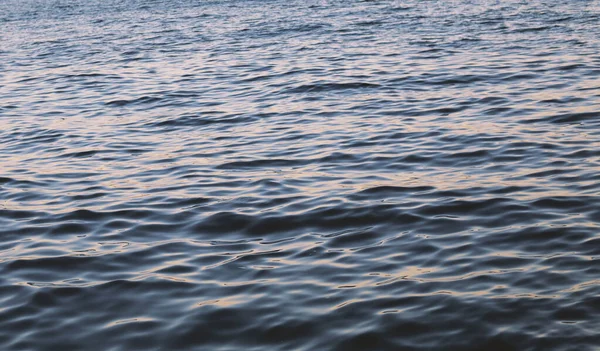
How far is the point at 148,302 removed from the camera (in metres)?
7.80

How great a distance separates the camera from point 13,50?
28.4 m

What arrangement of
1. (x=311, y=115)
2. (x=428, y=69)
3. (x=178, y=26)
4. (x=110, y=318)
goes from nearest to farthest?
(x=110, y=318) → (x=311, y=115) → (x=428, y=69) → (x=178, y=26)

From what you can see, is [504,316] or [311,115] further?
[311,115]

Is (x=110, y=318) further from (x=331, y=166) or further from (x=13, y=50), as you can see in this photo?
(x=13, y=50)

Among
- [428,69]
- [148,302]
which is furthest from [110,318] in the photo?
[428,69]

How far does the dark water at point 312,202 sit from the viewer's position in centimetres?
725

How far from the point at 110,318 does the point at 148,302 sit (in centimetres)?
42

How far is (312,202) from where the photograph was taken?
10.4m

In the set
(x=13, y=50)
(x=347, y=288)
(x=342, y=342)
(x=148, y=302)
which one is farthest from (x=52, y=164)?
(x=13, y=50)

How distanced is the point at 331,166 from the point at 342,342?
533 centimetres

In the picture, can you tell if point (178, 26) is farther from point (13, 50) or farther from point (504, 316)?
point (504, 316)

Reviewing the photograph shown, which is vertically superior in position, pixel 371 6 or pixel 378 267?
pixel 378 267

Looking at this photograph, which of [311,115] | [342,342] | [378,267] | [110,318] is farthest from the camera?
[311,115]

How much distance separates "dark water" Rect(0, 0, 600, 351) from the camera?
7250 mm
